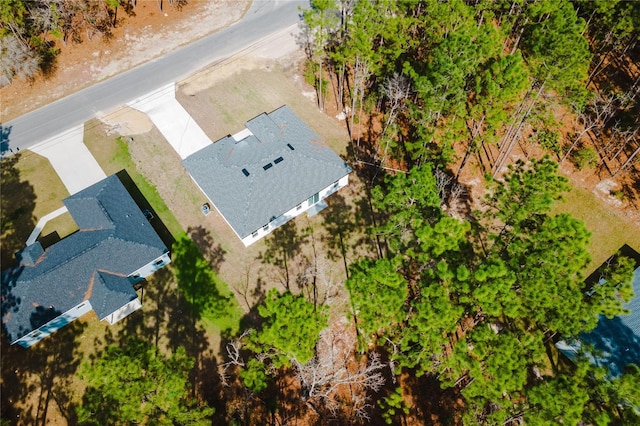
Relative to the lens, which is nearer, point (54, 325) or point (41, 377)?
point (41, 377)

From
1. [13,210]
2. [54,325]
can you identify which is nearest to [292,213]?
[54,325]

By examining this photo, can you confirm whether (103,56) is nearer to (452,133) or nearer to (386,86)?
(386,86)

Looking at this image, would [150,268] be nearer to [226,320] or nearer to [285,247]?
[226,320]

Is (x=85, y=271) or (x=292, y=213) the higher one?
(x=292, y=213)

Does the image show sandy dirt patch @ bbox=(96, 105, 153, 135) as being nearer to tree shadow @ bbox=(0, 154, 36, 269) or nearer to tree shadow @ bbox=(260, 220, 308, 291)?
tree shadow @ bbox=(0, 154, 36, 269)

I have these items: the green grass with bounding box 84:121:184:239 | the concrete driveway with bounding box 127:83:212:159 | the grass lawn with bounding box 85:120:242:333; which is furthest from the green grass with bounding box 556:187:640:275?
the concrete driveway with bounding box 127:83:212:159

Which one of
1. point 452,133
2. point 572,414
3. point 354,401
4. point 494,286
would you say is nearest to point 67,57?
point 452,133

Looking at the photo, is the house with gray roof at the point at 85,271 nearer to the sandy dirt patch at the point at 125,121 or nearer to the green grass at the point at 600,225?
the sandy dirt patch at the point at 125,121
